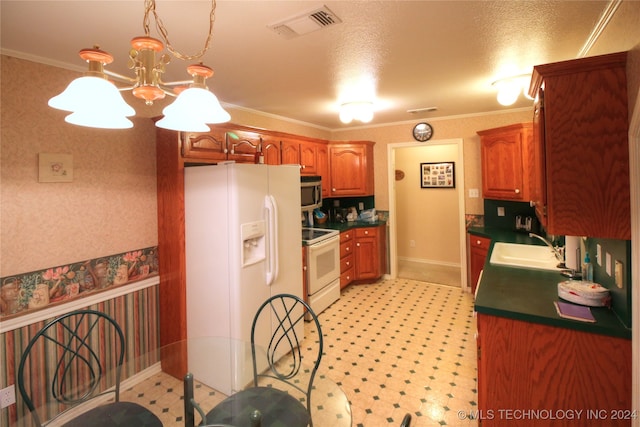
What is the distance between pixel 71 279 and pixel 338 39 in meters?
2.37

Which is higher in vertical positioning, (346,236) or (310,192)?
(310,192)

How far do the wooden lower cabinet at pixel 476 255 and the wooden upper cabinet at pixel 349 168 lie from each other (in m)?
1.65

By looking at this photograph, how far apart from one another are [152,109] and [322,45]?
1551 mm

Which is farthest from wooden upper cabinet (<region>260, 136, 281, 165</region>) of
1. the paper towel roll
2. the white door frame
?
the paper towel roll

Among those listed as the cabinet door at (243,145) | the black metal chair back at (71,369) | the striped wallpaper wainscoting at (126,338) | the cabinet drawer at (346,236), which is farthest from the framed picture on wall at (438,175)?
the black metal chair back at (71,369)

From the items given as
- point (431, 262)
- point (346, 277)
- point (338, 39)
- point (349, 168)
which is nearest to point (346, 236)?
point (346, 277)

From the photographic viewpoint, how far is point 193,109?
106 centimetres

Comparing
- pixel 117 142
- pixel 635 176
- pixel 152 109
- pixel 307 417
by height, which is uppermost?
pixel 152 109

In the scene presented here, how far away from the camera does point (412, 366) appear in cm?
260

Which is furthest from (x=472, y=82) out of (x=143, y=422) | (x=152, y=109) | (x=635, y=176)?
(x=143, y=422)

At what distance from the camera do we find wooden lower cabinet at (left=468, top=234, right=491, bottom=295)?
12.1 ft

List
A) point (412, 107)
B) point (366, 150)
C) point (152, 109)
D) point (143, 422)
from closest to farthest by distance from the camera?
point (143, 422)
point (152, 109)
point (412, 107)
point (366, 150)

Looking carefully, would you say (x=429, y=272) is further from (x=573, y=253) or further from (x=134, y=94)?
(x=134, y=94)

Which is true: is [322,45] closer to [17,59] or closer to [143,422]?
[17,59]
